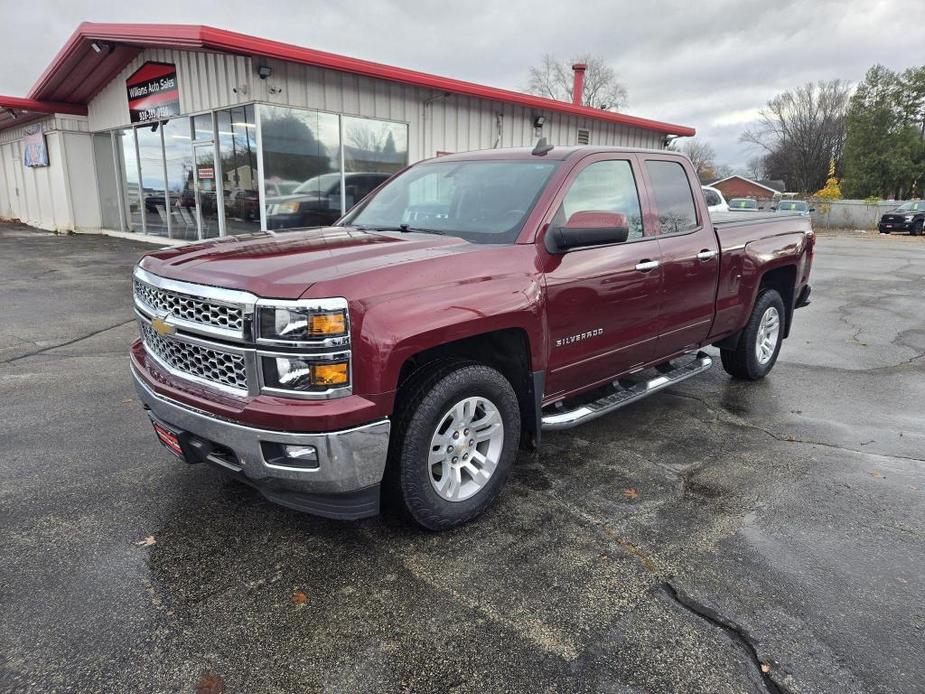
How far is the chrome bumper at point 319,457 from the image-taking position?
2.50 metres

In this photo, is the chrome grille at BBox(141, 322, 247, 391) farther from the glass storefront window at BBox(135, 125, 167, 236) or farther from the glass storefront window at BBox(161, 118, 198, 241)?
the glass storefront window at BBox(135, 125, 167, 236)

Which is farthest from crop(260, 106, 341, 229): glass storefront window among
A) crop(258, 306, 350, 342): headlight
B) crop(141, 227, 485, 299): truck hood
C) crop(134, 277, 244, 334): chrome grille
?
crop(258, 306, 350, 342): headlight

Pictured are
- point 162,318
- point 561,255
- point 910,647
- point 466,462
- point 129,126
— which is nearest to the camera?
point 910,647

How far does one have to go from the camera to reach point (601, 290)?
3.63 metres

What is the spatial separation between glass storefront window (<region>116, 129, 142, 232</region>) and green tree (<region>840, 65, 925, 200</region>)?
51028mm

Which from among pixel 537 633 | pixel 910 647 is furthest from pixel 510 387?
pixel 910 647

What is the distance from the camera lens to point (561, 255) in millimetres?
3396

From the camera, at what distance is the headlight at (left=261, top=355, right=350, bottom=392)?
249 centimetres

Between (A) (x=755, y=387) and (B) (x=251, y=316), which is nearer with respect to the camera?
(B) (x=251, y=316)

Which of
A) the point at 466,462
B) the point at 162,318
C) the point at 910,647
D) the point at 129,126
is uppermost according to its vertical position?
the point at 129,126

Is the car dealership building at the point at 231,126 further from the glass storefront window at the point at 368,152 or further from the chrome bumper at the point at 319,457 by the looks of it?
the chrome bumper at the point at 319,457

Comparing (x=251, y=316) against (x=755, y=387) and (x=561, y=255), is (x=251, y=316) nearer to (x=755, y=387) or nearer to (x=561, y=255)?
(x=561, y=255)

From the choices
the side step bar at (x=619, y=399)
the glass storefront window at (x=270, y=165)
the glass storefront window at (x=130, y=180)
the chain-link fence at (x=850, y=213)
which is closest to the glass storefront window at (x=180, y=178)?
the glass storefront window at (x=270, y=165)

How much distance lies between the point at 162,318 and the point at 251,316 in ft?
2.25
